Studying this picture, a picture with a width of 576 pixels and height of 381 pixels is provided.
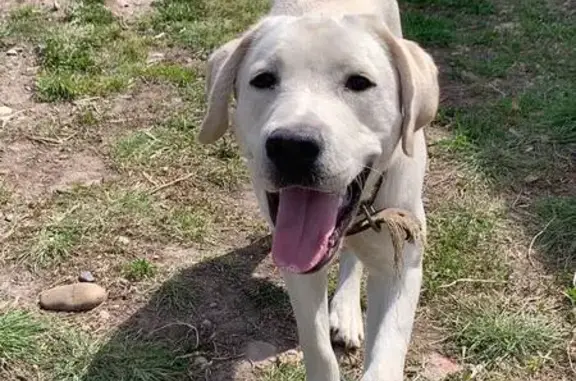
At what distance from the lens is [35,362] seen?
3930mm

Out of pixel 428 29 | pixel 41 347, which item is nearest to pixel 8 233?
pixel 41 347

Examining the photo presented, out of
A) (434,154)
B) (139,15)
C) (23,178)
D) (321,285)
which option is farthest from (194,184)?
(139,15)

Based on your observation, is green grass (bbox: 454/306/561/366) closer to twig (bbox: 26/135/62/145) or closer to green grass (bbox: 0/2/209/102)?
twig (bbox: 26/135/62/145)

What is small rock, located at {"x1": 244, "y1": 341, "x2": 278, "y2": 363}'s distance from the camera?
4039 millimetres

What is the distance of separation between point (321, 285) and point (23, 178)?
2.22 metres

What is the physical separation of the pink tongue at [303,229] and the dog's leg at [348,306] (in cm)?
105

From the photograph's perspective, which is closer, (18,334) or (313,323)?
(313,323)

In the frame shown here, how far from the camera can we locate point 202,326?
420 cm

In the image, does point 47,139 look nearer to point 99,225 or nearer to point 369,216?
point 99,225

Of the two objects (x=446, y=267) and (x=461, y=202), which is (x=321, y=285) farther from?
(x=461, y=202)

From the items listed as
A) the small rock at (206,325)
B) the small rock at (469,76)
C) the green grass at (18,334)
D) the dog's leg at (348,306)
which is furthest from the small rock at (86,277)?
the small rock at (469,76)

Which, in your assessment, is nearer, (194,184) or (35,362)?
(35,362)

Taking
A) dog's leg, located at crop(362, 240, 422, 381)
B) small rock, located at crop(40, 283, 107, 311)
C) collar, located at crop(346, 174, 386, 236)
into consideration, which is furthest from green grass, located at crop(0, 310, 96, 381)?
collar, located at crop(346, 174, 386, 236)

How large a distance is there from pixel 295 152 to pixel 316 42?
1.51 feet
